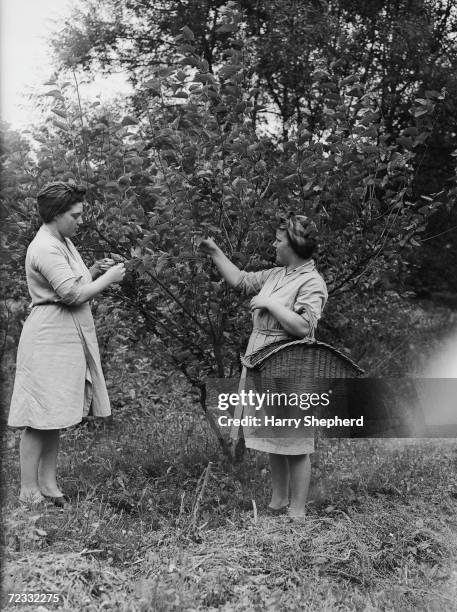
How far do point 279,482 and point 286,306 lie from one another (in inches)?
39.9

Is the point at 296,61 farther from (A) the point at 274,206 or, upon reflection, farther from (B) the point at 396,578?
(B) the point at 396,578

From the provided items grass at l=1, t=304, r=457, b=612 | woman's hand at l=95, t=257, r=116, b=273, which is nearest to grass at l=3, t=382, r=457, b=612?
grass at l=1, t=304, r=457, b=612

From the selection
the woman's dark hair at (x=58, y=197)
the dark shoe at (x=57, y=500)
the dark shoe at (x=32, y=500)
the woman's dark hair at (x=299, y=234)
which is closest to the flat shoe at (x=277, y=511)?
the dark shoe at (x=57, y=500)

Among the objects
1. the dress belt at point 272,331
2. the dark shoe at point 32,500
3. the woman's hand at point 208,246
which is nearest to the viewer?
the dark shoe at point 32,500

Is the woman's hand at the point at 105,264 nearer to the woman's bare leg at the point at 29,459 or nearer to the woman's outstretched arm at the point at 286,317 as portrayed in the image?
the woman's outstretched arm at the point at 286,317

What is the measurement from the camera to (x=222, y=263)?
401cm

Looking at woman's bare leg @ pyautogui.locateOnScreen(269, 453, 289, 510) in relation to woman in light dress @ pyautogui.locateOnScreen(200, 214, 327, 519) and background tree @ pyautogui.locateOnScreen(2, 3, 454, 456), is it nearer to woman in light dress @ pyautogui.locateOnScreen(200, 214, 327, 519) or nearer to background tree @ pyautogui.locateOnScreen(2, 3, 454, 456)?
woman in light dress @ pyautogui.locateOnScreen(200, 214, 327, 519)

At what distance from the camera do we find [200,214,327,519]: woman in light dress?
3812mm

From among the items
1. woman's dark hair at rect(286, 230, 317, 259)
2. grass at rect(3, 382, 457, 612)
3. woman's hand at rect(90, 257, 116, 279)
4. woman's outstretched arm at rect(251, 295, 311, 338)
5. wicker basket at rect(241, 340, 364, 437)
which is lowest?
grass at rect(3, 382, 457, 612)

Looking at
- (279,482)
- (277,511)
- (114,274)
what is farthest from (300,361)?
(114,274)

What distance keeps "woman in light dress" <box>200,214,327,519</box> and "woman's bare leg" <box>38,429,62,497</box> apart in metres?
0.97

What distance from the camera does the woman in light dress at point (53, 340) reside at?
3.70m

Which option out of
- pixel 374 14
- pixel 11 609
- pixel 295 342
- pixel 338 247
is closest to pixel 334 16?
pixel 374 14

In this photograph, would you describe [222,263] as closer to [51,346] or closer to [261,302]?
[261,302]
